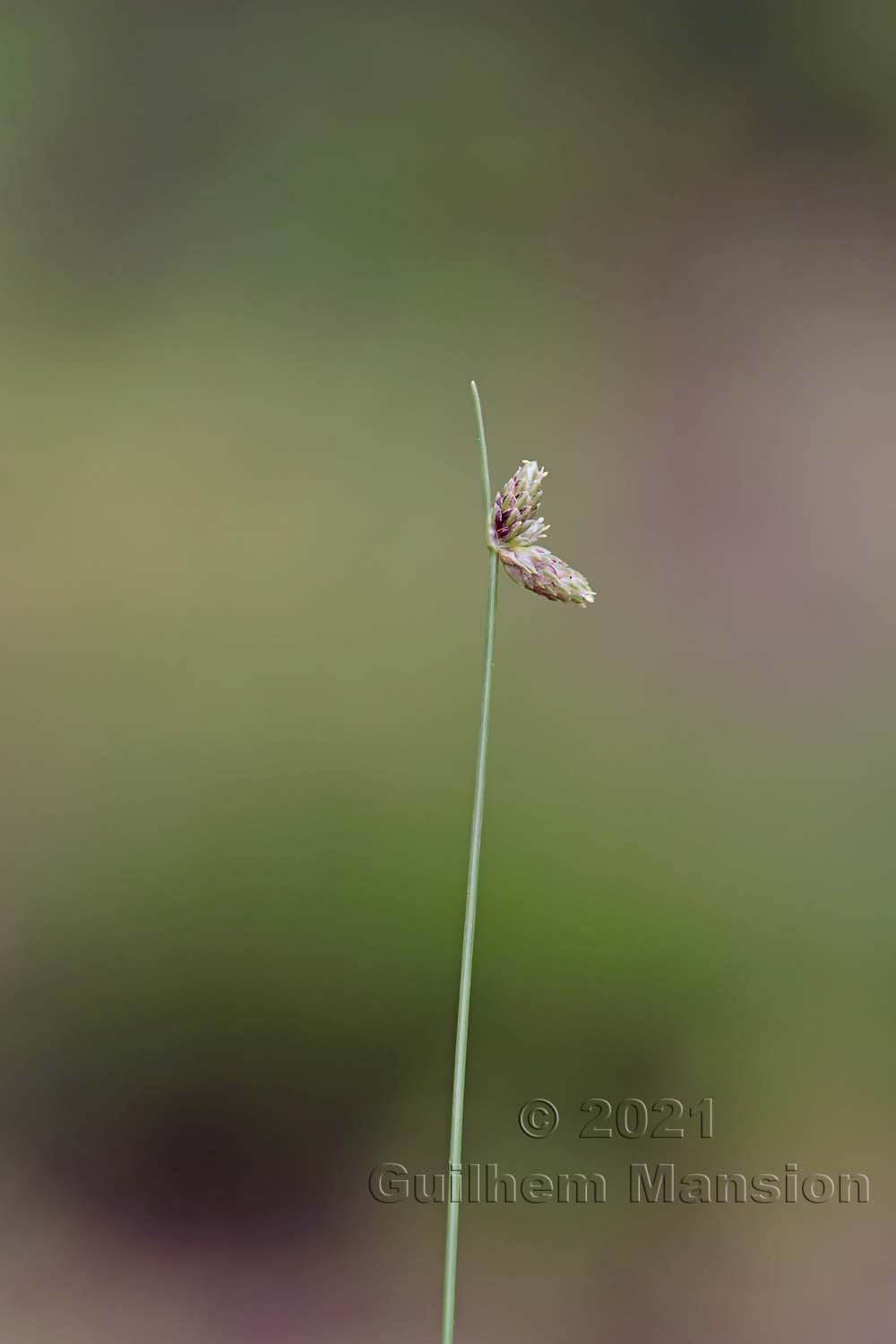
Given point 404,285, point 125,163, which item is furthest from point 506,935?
point 125,163

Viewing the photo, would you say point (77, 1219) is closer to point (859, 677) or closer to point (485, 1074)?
point (485, 1074)

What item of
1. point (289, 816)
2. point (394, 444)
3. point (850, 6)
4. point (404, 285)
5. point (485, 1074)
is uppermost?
point (850, 6)

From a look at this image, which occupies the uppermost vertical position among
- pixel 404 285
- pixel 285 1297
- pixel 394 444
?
pixel 404 285

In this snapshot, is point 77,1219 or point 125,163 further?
point 125,163

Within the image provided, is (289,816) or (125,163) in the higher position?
(125,163)

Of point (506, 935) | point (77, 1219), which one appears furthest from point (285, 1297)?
point (506, 935)

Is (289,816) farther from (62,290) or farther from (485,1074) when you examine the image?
(62,290)
